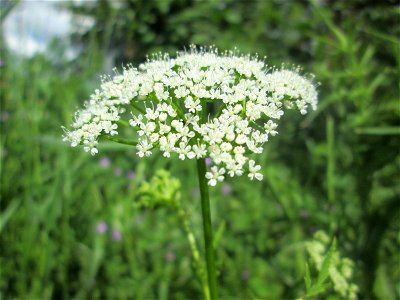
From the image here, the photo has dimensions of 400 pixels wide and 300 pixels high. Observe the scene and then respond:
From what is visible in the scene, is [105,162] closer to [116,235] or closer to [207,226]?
[116,235]

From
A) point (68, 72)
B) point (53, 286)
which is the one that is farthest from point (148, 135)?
point (68, 72)

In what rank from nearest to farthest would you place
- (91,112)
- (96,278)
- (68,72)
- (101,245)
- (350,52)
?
(91,112) < (350,52) < (101,245) < (96,278) < (68,72)

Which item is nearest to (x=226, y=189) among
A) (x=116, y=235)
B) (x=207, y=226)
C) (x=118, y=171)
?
(x=118, y=171)

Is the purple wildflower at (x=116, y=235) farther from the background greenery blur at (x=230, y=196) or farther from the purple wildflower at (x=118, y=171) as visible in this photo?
the purple wildflower at (x=118, y=171)

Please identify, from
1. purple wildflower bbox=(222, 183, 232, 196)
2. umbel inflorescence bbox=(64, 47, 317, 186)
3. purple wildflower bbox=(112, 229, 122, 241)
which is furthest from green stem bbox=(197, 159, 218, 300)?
purple wildflower bbox=(222, 183, 232, 196)

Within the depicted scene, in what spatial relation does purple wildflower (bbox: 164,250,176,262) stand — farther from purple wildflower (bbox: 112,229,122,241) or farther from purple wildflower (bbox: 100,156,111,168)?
purple wildflower (bbox: 100,156,111,168)

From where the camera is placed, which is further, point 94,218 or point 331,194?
point 94,218

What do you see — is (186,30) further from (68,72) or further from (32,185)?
(32,185)

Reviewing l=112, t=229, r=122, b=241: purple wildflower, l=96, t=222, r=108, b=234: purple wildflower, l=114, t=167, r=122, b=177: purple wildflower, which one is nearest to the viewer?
l=96, t=222, r=108, b=234: purple wildflower
